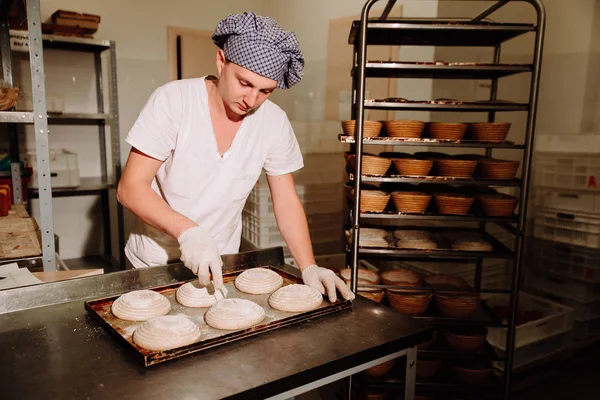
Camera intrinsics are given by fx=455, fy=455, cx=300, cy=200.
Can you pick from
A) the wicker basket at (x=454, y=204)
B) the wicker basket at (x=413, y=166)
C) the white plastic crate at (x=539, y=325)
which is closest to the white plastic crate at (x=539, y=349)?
the white plastic crate at (x=539, y=325)

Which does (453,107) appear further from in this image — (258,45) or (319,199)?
(319,199)

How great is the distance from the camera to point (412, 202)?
2148mm

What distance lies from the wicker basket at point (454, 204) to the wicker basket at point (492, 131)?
0.28 metres

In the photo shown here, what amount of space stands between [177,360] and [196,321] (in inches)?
9.0

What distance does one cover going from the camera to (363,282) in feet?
7.83

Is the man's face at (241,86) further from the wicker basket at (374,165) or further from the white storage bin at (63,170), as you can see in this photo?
the white storage bin at (63,170)

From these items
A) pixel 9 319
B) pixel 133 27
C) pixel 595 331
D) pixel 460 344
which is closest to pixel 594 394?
pixel 595 331

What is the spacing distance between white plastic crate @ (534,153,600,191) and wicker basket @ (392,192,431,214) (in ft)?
4.70

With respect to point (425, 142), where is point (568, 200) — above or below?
below

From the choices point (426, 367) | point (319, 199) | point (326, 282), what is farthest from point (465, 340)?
point (319, 199)

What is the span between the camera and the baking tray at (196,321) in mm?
964

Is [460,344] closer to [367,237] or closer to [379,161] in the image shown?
[367,237]

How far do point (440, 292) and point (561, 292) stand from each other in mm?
1398

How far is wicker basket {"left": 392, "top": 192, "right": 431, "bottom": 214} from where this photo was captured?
7.03 feet
